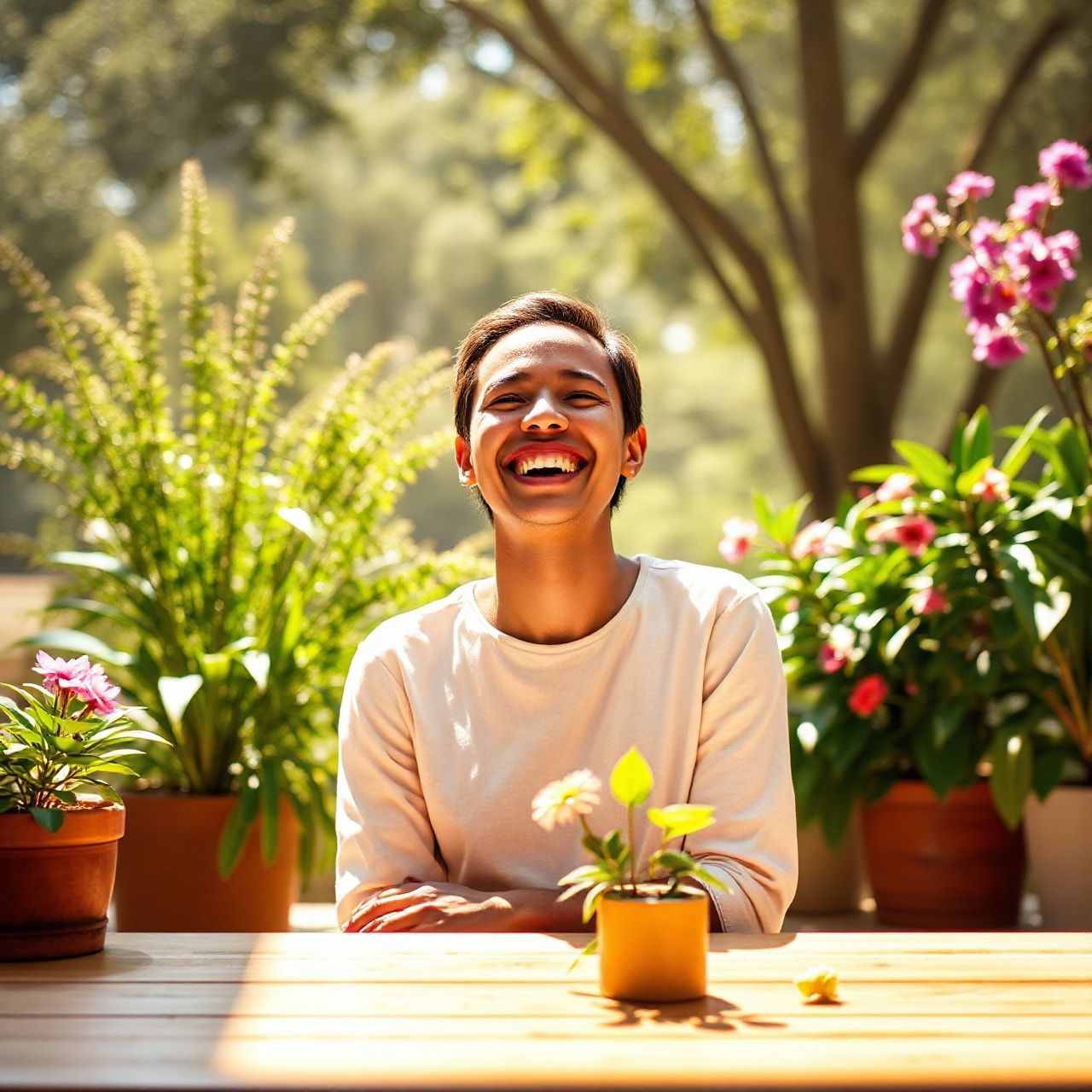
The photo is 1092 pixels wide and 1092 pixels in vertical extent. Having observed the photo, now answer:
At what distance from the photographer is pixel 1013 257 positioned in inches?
118

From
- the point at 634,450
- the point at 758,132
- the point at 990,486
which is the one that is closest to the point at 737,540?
the point at 990,486

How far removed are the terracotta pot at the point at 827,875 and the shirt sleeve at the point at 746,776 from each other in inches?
70.5

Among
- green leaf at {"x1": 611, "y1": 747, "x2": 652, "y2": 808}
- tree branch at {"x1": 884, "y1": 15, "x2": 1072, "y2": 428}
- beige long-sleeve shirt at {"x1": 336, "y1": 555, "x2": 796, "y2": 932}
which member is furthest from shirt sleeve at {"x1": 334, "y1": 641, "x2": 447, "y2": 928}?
tree branch at {"x1": 884, "y1": 15, "x2": 1072, "y2": 428}

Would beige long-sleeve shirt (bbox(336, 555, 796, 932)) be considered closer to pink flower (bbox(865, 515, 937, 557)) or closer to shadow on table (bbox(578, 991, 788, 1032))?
shadow on table (bbox(578, 991, 788, 1032))

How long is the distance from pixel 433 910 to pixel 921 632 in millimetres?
1927

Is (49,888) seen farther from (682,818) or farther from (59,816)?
(682,818)

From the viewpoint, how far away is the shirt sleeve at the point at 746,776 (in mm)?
1575

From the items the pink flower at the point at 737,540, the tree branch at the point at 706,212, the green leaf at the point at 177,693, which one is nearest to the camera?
the green leaf at the point at 177,693

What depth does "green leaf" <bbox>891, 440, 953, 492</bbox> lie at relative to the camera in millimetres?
3105

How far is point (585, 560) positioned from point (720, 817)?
0.41 m

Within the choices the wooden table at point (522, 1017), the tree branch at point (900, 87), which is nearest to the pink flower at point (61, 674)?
the wooden table at point (522, 1017)

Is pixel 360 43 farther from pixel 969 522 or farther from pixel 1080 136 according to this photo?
pixel 969 522

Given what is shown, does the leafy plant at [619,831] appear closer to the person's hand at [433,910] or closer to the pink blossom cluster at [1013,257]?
the person's hand at [433,910]

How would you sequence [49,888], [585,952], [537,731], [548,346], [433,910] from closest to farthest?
[585,952], [49,888], [433,910], [537,731], [548,346]
